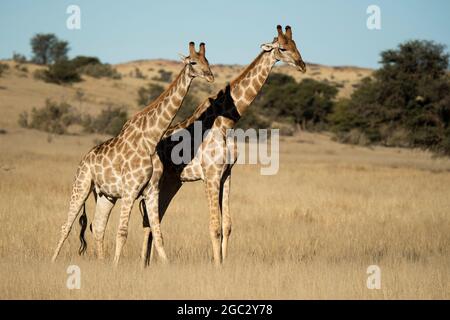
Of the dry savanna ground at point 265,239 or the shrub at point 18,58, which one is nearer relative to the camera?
the dry savanna ground at point 265,239

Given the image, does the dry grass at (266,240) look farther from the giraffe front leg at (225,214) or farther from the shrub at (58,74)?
the shrub at (58,74)

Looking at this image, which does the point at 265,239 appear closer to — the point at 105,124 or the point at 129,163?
the point at 129,163

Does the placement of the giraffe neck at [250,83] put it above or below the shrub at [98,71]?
below

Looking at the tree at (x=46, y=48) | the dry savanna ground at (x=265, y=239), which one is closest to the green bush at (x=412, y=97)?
the dry savanna ground at (x=265, y=239)

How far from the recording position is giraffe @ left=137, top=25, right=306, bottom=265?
9.06m

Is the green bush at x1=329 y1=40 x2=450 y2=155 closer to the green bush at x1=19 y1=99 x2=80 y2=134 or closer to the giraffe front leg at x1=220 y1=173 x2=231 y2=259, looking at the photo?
the green bush at x1=19 y1=99 x2=80 y2=134

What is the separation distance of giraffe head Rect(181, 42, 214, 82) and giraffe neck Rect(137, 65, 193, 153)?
40cm

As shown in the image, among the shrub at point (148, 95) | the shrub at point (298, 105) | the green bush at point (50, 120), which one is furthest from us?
the shrub at point (148, 95)

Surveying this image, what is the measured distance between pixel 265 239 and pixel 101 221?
281 centimetres

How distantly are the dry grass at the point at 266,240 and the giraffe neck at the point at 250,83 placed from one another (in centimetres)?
213

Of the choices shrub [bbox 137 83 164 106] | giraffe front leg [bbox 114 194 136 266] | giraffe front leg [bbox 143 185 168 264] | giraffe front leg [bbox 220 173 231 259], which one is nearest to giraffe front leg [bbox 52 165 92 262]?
giraffe front leg [bbox 114 194 136 266]

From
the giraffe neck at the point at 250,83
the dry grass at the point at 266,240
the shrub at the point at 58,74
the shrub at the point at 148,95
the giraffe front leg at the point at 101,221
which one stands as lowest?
the dry grass at the point at 266,240

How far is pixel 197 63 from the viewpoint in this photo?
835 cm

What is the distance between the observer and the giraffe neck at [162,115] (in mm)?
8836
